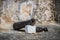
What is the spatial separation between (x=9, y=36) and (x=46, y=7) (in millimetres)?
1323

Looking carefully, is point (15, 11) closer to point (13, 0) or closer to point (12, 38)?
point (13, 0)

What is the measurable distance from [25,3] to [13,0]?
20cm

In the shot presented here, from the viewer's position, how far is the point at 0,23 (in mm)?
3209

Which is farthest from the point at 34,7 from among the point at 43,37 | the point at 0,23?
the point at 43,37

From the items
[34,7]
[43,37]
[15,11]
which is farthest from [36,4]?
[43,37]

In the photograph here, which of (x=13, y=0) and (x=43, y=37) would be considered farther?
(x=13, y=0)

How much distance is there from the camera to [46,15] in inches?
136

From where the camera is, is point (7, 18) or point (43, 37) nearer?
point (43, 37)

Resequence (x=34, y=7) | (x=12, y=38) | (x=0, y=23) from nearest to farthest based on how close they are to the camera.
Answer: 1. (x=12, y=38)
2. (x=0, y=23)
3. (x=34, y=7)

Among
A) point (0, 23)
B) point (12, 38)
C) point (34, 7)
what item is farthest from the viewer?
point (34, 7)

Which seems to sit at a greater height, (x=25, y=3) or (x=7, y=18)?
(x=25, y=3)

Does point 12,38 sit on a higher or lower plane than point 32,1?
lower

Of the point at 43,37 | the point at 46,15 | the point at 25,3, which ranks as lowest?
the point at 43,37

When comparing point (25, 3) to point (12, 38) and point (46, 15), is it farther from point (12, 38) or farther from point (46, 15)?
point (12, 38)
